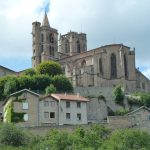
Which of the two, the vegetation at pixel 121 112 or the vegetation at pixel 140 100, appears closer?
the vegetation at pixel 121 112

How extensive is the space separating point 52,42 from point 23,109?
7073 centimetres

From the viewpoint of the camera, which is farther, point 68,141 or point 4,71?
point 4,71

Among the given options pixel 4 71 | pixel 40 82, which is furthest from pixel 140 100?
pixel 4 71

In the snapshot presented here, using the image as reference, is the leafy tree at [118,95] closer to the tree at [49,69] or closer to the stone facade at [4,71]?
the tree at [49,69]

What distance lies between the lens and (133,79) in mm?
105188

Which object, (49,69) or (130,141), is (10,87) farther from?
(130,141)

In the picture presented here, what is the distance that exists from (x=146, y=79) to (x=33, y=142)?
191 feet

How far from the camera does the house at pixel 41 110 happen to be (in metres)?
65.8

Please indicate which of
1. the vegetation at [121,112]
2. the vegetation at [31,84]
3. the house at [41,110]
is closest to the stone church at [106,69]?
the vegetation at [31,84]

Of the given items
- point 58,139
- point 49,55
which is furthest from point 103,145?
point 49,55

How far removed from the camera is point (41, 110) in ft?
220

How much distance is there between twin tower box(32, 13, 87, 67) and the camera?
132 meters

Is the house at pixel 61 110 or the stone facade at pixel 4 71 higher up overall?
the stone facade at pixel 4 71

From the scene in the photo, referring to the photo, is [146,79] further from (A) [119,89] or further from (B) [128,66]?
(A) [119,89]
